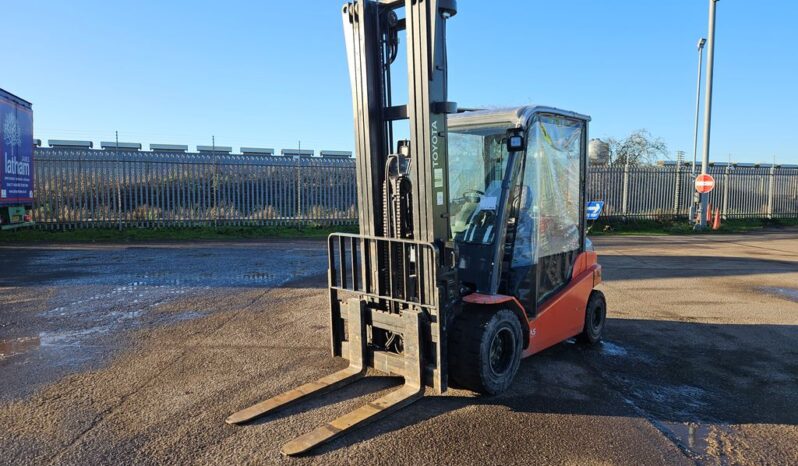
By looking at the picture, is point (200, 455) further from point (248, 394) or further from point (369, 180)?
point (369, 180)

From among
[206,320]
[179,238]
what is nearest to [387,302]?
[206,320]

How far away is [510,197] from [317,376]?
8.16 ft

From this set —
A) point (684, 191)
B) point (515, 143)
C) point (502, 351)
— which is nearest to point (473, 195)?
point (515, 143)

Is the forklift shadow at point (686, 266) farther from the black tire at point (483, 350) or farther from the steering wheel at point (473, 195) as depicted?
the black tire at point (483, 350)

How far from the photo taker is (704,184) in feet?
72.6

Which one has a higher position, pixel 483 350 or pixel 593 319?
pixel 483 350

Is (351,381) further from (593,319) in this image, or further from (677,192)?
(677,192)

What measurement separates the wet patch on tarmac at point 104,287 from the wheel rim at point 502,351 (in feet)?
13.2

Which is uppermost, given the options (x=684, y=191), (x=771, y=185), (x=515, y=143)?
(x=515, y=143)

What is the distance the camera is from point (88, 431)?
4.14 meters

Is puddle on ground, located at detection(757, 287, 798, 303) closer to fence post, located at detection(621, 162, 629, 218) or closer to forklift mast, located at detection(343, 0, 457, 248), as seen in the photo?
forklift mast, located at detection(343, 0, 457, 248)

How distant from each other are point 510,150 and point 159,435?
3.71m

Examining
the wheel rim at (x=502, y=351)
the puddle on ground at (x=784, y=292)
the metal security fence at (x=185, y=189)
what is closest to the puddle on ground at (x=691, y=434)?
the wheel rim at (x=502, y=351)

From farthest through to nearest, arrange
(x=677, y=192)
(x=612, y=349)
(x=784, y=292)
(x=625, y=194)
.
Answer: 1. (x=677, y=192)
2. (x=625, y=194)
3. (x=784, y=292)
4. (x=612, y=349)
